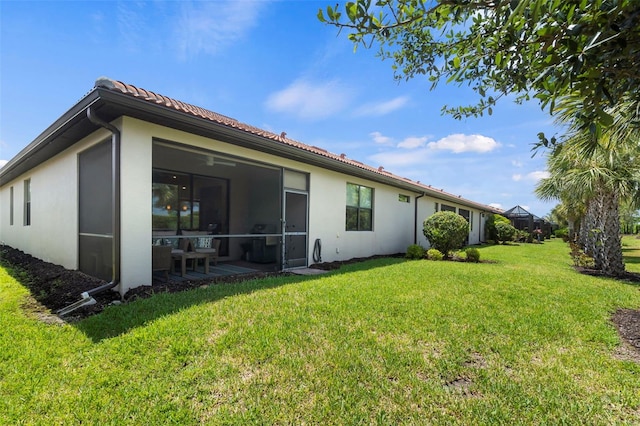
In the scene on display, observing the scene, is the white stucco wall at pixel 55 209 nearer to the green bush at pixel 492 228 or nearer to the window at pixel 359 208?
the window at pixel 359 208

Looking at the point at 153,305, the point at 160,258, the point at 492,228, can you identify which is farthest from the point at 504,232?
the point at 153,305

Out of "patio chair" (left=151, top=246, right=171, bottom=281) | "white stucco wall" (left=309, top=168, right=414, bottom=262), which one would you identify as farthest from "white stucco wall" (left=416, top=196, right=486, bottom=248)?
"patio chair" (left=151, top=246, right=171, bottom=281)

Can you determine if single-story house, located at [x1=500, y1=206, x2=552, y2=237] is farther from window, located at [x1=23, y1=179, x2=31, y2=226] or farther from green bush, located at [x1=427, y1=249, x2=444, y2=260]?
window, located at [x1=23, y1=179, x2=31, y2=226]

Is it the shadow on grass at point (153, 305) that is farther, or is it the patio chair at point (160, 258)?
the patio chair at point (160, 258)

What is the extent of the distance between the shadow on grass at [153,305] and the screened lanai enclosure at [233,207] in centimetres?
213

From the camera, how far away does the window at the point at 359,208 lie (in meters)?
10.5

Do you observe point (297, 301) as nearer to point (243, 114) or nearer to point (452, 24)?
point (452, 24)

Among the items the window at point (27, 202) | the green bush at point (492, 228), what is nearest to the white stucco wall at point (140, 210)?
the window at point (27, 202)

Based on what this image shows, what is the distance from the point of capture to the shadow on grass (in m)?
3.71

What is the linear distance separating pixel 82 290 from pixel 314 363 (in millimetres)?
4633

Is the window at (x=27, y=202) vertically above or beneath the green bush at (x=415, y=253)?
above

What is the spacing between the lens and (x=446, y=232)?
1115 centimetres

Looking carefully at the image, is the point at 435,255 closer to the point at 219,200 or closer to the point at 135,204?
the point at 219,200

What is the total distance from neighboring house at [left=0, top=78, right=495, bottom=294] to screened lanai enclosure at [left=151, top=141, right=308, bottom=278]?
0.03m
